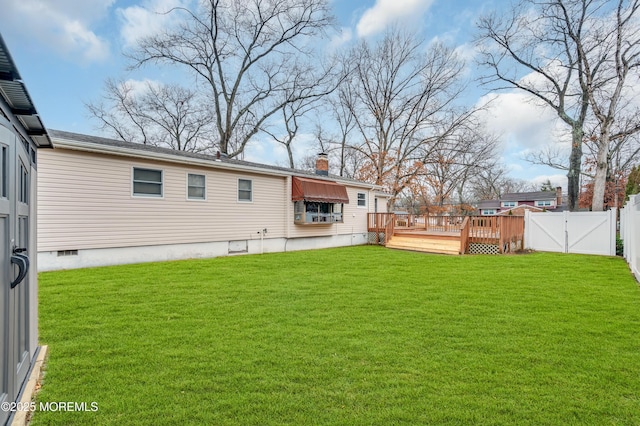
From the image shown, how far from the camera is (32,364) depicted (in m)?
2.86

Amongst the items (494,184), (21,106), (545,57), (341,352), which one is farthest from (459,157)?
(21,106)

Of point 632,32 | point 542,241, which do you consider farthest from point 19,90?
point 632,32

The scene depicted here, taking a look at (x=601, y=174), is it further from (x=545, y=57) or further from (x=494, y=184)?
(x=494, y=184)

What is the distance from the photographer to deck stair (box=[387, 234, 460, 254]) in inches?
506

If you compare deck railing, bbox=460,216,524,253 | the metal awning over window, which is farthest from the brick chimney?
deck railing, bbox=460,216,524,253

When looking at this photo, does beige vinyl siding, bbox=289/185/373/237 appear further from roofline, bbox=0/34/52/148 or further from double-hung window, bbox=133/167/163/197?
roofline, bbox=0/34/52/148

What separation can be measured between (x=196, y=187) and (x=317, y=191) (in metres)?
4.91

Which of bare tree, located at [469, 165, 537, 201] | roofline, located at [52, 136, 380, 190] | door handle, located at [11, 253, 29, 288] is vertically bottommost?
door handle, located at [11, 253, 29, 288]

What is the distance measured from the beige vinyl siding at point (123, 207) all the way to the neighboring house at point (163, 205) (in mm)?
22

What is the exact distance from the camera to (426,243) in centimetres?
1389

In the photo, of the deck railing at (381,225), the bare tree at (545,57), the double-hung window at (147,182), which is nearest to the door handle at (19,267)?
the double-hung window at (147,182)

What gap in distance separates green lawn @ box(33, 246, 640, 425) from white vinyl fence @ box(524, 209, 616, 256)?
550cm

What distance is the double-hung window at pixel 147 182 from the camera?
9430 millimetres

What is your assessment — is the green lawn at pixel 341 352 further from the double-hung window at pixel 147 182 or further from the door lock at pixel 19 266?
the double-hung window at pixel 147 182
